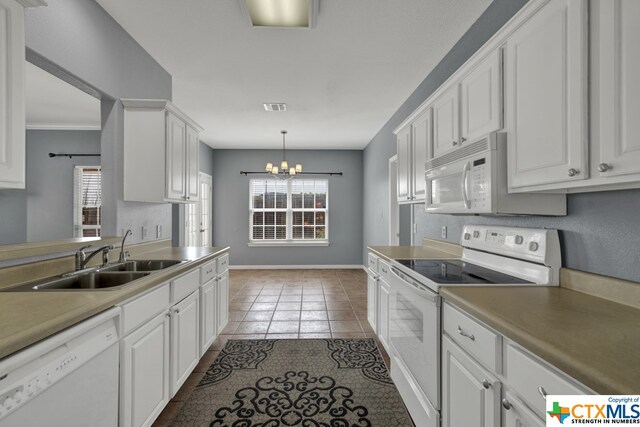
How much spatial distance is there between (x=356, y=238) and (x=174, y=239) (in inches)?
173

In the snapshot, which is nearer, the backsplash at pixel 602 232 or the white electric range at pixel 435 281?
the backsplash at pixel 602 232

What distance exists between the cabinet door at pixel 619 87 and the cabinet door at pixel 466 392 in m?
0.85

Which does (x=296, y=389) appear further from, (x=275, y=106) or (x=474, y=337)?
(x=275, y=106)

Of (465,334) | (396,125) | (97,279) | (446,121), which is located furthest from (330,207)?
(465,334)

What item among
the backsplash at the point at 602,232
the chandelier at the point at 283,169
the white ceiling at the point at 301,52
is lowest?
the backsplash at the point at 602,232

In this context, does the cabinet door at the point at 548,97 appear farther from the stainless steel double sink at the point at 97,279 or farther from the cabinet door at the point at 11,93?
the cabinet door at the point at 11,93

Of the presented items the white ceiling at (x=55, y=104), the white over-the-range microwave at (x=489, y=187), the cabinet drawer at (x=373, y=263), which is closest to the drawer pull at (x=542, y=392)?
the white over-the-range microwave at (x=489, y=187)

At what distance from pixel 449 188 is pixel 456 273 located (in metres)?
0.57

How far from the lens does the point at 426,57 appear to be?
3.02 metres

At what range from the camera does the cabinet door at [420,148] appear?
2588mm

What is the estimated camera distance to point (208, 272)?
8.77 ft

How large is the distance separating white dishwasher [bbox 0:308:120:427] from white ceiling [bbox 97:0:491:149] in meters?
2.23

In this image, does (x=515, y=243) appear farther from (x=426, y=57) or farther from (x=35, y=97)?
(x=35, y=97)

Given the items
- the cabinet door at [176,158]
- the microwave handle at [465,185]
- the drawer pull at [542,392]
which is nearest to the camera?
the drawer pull at [542,392]
